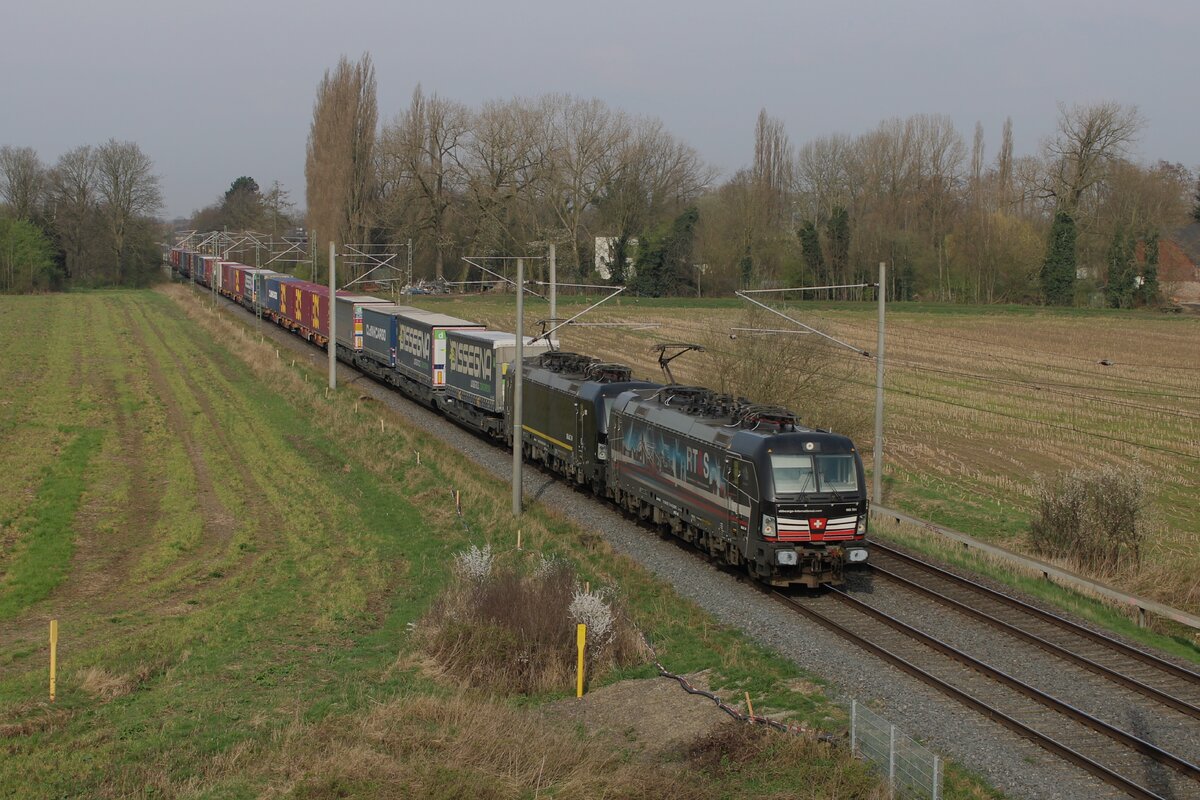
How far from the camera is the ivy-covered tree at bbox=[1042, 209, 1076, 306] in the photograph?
89812 millimetres

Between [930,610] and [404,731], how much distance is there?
33.8 feet

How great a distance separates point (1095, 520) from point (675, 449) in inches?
358

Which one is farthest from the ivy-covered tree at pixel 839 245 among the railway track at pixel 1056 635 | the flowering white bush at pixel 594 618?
the flowering white bush at pixel 594 618

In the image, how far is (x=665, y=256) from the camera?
94938mm

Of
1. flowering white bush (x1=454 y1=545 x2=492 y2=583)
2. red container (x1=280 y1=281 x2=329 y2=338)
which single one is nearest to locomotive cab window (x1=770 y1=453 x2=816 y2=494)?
flowering white bush (x1=454 y1=545 x2=492 y2=583)

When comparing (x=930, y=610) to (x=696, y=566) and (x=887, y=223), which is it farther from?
(x=887, y=223)

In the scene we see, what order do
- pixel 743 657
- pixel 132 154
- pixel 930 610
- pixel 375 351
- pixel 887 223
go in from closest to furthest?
pixel 743 657
pixel 930 610
pixel 375 351
pixel 887 223
pixel 132 154

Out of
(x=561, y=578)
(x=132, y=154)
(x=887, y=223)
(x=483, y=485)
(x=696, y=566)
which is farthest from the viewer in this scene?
(x=132, y=154)

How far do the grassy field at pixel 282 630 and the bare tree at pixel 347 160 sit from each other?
4655cm

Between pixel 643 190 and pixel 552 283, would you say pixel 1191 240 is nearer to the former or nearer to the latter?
pixel 643 190

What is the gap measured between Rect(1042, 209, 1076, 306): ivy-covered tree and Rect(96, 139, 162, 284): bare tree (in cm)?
8892

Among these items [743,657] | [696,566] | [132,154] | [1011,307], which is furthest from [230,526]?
[132,154]

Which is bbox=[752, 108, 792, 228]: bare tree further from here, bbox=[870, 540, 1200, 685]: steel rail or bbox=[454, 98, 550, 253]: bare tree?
bbox=[870, 540, 1200, 685]: steel rail

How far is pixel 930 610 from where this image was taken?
63.1 feet
